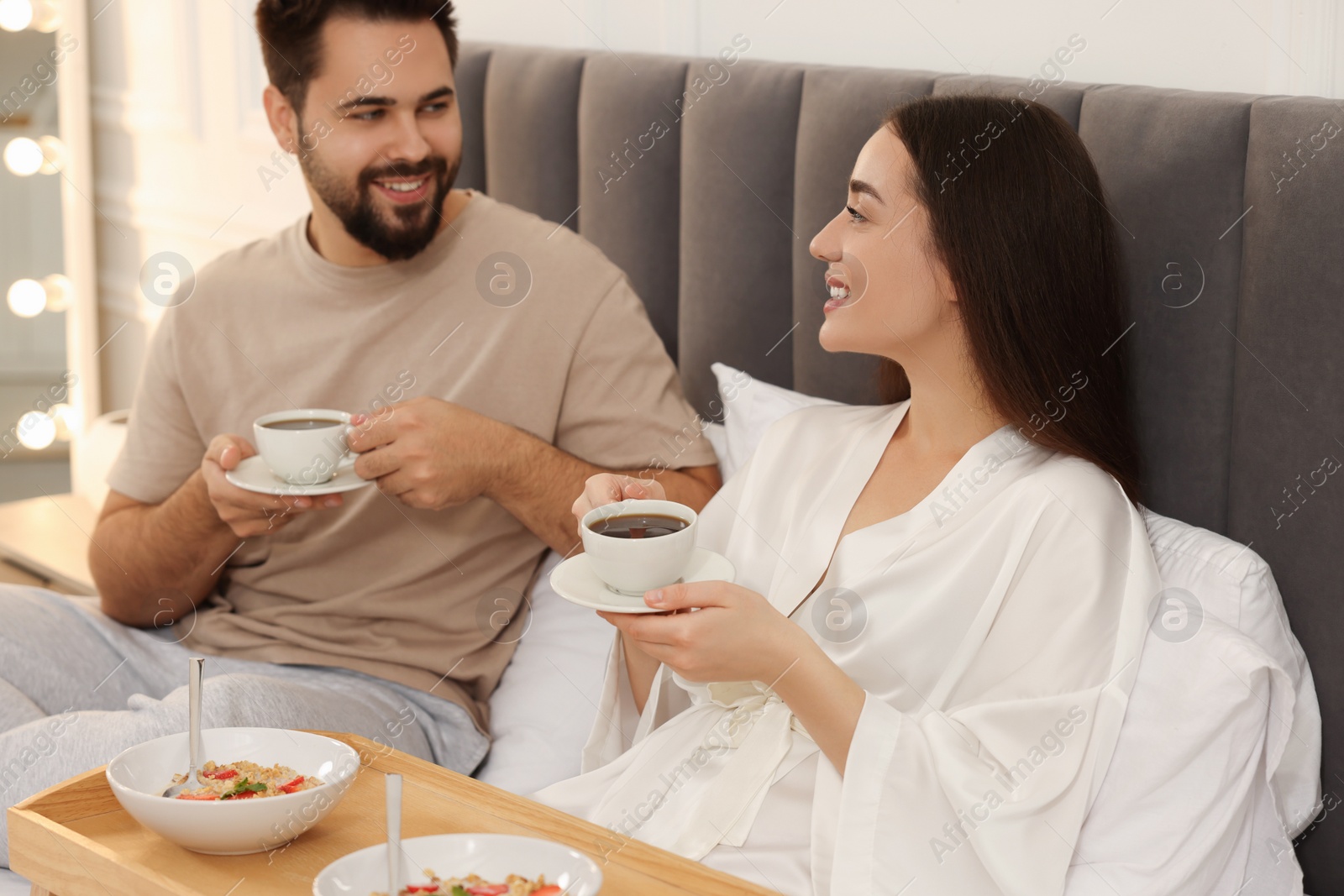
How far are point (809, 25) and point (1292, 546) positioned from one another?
1155mm

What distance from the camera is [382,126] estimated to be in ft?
6.66

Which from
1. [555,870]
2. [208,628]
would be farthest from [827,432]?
[208,628]

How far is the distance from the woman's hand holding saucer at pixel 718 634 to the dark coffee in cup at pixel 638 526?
6 cm

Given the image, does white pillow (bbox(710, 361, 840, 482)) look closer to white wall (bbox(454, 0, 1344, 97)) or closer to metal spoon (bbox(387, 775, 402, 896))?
white wall (bbox(454, 0, 1344, 97))

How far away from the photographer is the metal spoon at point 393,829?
966 mm

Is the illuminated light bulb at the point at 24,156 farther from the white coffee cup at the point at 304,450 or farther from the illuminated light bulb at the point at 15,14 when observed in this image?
the white coffee cup at the point at 304,450

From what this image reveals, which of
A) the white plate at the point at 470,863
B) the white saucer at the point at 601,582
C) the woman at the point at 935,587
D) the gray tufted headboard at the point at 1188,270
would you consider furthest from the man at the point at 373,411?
the white plate at the point at 470,863

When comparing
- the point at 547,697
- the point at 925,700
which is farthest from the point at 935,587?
the point at 547,697

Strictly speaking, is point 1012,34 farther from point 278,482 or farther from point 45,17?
point 45,17

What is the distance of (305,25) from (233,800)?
4.42 feet

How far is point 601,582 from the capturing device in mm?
1301

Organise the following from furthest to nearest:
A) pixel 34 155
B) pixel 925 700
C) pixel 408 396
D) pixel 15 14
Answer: pixel 34 155 < pixel 15 14 < pixel 408 396 < pixel 925 700

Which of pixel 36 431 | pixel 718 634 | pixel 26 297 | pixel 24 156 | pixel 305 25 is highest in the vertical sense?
pixel 305 25

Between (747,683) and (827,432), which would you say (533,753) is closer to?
(747,683)
